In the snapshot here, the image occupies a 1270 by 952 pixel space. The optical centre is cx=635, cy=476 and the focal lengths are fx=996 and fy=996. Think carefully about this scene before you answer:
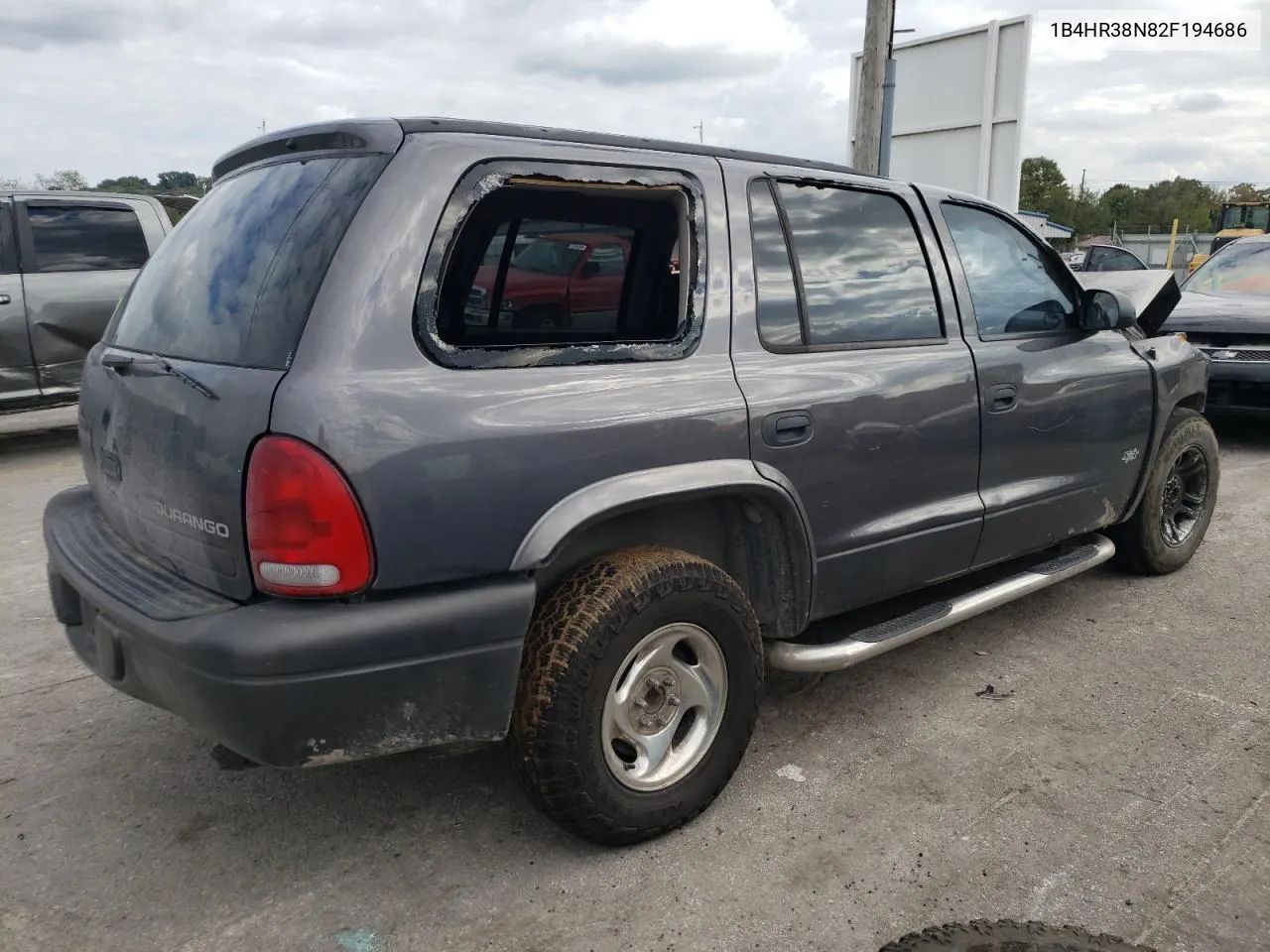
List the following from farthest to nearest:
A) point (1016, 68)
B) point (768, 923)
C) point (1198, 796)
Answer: point (1016, 68)
point (1198, 796)
point (768, 923)

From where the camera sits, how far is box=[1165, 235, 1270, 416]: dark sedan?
7.23 m

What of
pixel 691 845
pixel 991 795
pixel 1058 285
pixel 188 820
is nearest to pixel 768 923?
pixel 691 845

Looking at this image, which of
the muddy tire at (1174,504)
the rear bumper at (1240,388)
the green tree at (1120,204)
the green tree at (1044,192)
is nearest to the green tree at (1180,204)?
the green tree at (1120,204)

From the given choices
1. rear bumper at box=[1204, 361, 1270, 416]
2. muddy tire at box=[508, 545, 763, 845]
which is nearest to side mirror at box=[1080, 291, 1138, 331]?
muddy tire at box=[508, 545, 763, 845]

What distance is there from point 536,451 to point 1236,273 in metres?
8.53

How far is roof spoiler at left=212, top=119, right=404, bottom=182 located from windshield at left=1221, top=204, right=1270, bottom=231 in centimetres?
3547

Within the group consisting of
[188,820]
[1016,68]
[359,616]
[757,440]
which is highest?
[1016,68]

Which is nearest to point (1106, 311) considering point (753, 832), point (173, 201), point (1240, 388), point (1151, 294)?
point (1151, 294)

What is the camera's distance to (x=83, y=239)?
25.6 ft

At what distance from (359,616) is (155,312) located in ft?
3.99

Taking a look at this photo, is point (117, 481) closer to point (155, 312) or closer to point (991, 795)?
point (155, 312)

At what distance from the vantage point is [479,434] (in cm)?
220

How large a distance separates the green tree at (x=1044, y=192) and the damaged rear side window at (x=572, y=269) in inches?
2895

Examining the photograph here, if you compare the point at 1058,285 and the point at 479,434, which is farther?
the point at 1058,285
